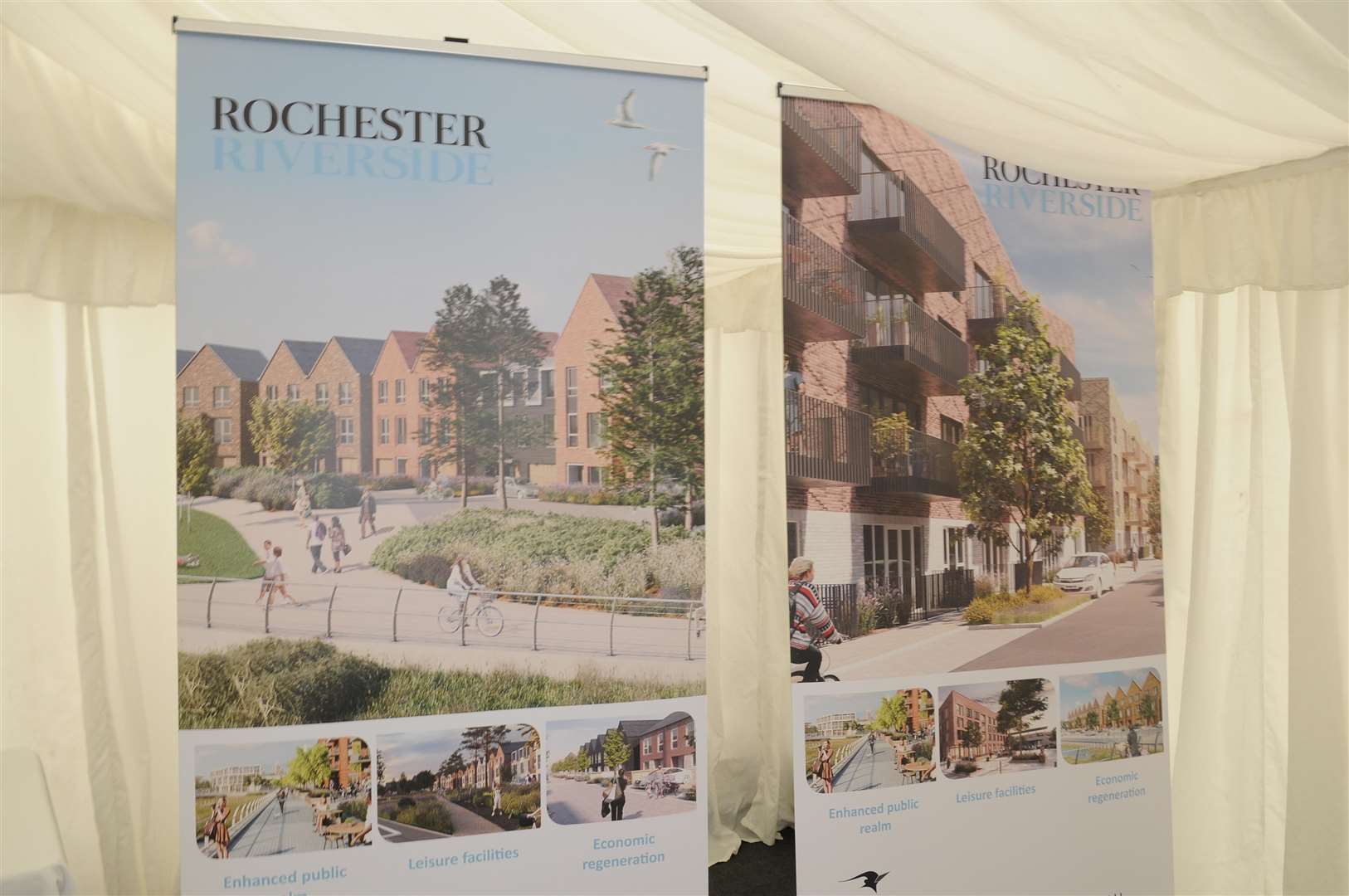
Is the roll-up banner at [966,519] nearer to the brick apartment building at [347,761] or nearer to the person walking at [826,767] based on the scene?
the person walking at [826,767]

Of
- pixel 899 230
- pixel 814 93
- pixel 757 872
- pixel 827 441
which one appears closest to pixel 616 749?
pixel 827 441

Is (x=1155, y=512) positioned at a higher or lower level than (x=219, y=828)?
higher

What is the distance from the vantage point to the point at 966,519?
3.16 meters

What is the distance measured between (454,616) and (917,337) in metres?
1.64

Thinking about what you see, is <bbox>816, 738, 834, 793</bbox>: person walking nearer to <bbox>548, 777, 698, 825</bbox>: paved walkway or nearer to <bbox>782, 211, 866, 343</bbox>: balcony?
<bbox>548, 777, 698, 825</bbox>: paved walkway

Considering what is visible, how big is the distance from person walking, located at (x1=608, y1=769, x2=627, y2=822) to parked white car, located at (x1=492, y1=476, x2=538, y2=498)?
788 millimetres

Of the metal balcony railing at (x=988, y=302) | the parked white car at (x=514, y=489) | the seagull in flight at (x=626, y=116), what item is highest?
the seagull in flight at (x=626, y=116)

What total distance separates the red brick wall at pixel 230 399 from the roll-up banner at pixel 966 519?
4.88ft

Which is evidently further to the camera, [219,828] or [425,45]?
[425,45]

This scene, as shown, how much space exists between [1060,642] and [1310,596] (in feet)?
2.94

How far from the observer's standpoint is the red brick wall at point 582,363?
2680 millimetres

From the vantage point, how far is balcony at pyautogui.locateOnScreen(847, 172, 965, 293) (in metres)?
3.08

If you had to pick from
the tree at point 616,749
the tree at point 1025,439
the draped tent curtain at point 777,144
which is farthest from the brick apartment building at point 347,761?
the tree at point 1025,439

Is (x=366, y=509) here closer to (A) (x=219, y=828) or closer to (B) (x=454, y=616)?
(B) (x=454, y=616)
